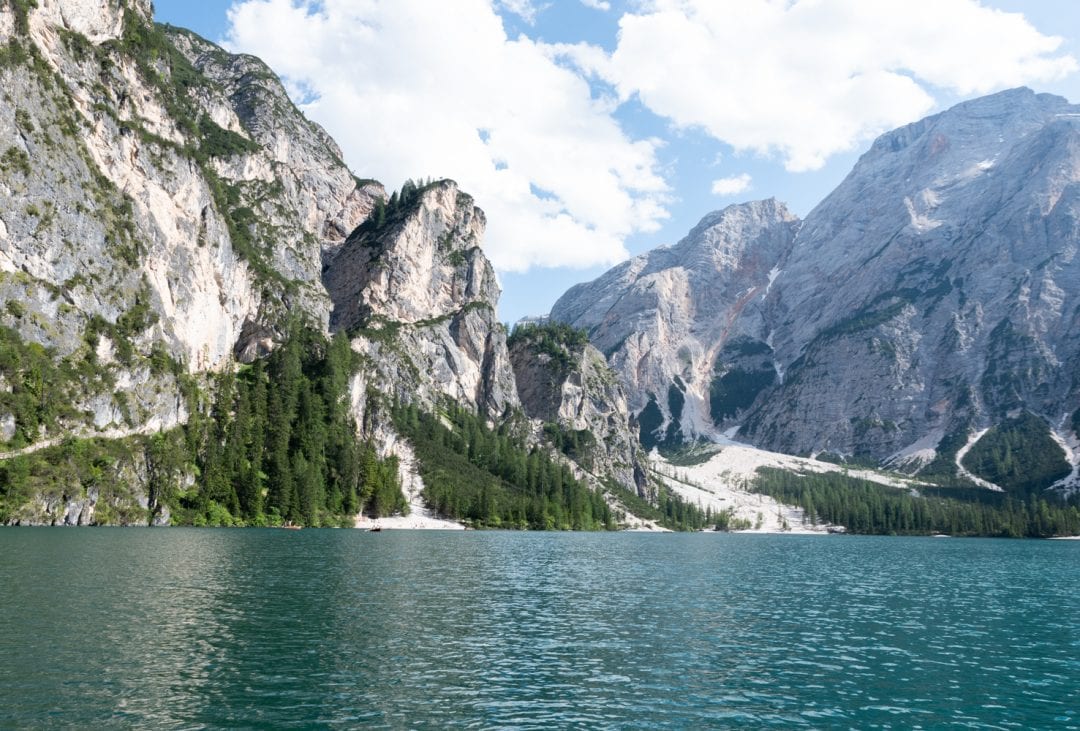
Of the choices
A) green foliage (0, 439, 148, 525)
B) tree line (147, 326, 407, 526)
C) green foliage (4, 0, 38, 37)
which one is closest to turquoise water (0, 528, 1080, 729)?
green foliage (0, 439, 148, 525)

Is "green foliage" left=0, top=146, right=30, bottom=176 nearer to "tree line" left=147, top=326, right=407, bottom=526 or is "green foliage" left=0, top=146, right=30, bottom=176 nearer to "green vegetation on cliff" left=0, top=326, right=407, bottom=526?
"green vegetation on cliff" left=0, top=326, right=407, bottom=526

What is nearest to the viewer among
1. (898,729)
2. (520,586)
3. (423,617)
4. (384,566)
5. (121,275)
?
(898,729)

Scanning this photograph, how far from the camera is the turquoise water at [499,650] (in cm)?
2791

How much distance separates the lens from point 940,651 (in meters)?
42.5

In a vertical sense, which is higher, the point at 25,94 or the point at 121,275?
the point at 25,94

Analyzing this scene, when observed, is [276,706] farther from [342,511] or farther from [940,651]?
[342,511]

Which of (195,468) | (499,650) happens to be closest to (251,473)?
(195,468)

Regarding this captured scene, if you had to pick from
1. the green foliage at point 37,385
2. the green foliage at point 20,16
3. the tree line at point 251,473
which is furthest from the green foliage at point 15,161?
the tree line at point 251,473

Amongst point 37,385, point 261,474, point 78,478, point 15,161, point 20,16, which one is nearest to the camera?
point 78,478

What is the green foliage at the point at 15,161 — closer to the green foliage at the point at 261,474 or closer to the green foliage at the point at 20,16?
the green foliage at the point at 20,16

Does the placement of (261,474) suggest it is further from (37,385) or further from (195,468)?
(37,385)

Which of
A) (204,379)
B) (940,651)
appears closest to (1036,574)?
(940,651)

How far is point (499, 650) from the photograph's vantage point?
38.6m

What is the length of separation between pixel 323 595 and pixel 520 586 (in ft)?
62.0
